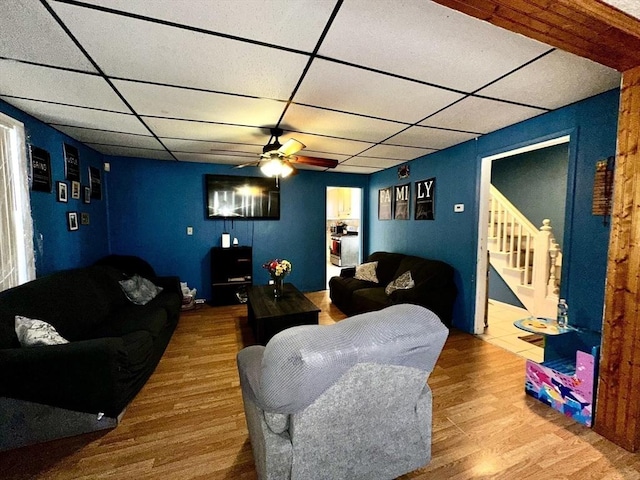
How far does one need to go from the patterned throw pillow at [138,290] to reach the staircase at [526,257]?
15.6 feet

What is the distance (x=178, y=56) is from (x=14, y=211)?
2136 millimetres

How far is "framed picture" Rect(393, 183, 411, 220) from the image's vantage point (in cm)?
440

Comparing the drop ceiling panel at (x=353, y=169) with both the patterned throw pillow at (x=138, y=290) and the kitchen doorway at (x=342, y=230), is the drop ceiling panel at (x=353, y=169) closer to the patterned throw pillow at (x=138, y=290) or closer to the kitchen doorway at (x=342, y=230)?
the kitchen doorway at (x=342, y=230)

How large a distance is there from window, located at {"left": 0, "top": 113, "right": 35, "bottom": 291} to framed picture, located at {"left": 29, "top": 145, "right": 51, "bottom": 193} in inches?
3.7

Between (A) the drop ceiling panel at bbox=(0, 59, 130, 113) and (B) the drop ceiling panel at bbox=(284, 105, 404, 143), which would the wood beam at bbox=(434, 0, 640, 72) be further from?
(A) the drop ceiling panel at bbox=(0, 59, 130, 113)

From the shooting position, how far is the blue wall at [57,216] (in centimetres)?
254

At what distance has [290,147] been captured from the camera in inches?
108

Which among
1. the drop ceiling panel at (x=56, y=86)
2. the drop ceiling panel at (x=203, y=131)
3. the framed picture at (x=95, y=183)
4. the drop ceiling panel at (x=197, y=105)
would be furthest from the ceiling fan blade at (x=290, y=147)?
the framed picture at (x=95, y=183)

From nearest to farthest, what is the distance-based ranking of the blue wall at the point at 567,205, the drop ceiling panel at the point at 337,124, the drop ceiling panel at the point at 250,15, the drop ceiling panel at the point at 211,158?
the drop ceiling panel at the point at 250,15 < the blue wall at the point at 567,205 < the drop ceiling panel at the point at 337,124 < the drop ceiling panel at the point at 211,158

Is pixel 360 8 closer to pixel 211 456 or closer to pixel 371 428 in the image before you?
pixel 371 428

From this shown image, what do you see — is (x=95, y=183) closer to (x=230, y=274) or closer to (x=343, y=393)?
(x=230, y=274)

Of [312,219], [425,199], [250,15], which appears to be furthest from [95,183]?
[425,199]

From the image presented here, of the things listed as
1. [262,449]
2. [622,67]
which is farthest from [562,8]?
[262,449]

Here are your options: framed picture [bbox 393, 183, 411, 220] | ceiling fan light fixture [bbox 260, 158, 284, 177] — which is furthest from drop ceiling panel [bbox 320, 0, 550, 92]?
framed picture [bbox 393, 183, 411, 220]
